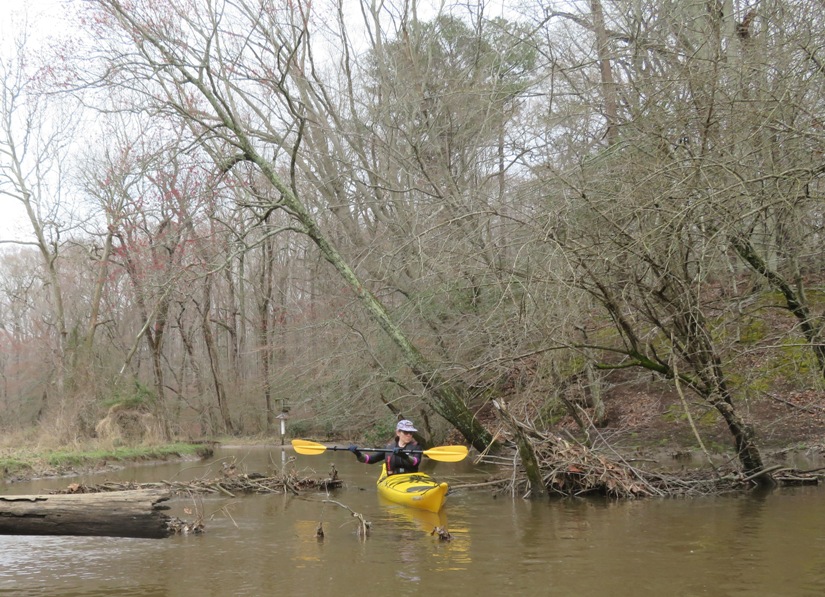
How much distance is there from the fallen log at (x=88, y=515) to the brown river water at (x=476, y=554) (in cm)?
15

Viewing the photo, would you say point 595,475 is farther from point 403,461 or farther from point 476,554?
point 476,554

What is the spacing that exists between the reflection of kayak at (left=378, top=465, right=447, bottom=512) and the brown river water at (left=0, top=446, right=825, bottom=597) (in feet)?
0.60

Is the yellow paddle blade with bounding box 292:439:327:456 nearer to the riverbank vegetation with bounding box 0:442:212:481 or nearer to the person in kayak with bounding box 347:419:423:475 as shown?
the person in kayak with bounding box 347:419:423:475

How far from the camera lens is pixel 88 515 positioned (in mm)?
7711

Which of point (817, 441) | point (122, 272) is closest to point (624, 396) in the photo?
point (817, 441)

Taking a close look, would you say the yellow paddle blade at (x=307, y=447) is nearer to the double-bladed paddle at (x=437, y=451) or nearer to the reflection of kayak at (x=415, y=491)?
the double-bladed paddle at (x=437, y=451)

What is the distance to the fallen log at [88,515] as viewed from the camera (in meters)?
7.69

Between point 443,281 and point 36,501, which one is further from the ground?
point 443,281

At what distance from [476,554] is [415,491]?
3036 millimetres

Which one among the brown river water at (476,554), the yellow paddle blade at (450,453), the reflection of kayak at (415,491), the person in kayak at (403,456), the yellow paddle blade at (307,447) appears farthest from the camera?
the yellow paddle blade at (307,447)

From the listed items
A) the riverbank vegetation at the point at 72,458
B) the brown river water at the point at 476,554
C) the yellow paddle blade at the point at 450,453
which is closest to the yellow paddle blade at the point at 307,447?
the brown river water at the point at 476,554

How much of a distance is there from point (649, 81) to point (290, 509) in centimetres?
699

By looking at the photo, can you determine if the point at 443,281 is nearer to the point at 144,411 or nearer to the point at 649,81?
the point at 649,81

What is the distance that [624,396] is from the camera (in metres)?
18.3
